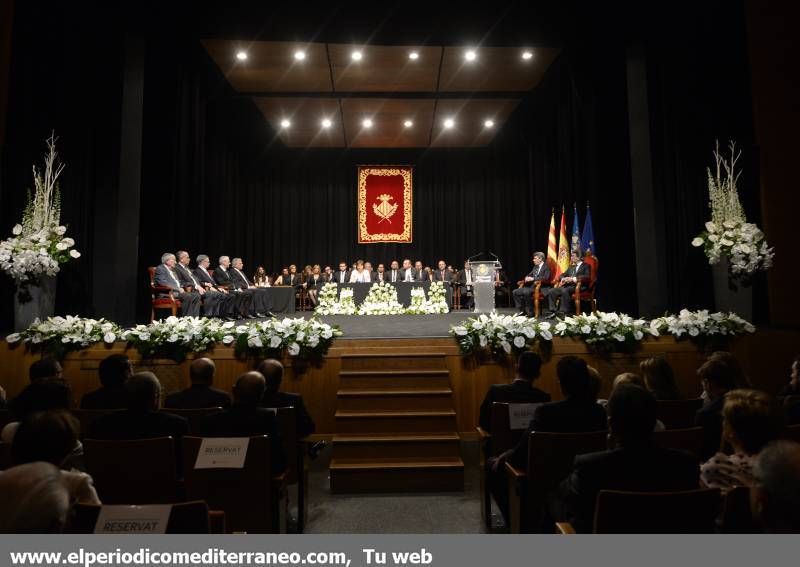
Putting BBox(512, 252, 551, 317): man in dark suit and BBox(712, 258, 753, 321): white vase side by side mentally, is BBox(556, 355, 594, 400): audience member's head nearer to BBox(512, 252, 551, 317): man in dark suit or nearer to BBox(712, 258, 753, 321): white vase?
BBox(712, 258, 753, 321): white vase

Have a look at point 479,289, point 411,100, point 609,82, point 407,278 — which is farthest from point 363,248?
point 609,82

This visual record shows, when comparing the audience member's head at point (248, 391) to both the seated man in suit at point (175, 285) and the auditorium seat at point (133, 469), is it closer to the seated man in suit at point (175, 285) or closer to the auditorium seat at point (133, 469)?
the auditorium seat at point (133, 469)

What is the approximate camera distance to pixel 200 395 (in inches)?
105

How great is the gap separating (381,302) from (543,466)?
7213 mm

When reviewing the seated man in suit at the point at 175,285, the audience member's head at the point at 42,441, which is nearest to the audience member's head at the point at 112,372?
the audience member's head at the point at 42,441

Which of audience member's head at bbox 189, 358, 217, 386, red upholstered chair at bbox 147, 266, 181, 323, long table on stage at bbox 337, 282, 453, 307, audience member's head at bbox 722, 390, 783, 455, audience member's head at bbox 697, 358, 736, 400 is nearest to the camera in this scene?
audience member's head at bbox 722, 390, 783, 455

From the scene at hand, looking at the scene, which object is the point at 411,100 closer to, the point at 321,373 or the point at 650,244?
the point at 650,244

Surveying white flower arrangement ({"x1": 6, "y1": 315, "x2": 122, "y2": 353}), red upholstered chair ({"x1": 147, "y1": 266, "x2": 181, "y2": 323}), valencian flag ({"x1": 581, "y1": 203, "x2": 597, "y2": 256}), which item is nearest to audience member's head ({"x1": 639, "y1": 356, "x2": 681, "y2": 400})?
white flower arrangement ({"x1": 6, "y1": 315, "x2": 122, "y2": 353})

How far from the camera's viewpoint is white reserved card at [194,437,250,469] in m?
1.84

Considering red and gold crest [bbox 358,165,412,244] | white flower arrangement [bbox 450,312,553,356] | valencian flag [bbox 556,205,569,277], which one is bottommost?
white flower arrangement [bbox 450,312,553,356]

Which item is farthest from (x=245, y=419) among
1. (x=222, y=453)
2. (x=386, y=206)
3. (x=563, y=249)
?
(x=386, y=206)

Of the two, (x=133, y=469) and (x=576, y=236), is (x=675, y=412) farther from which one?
(x=576, y=236)

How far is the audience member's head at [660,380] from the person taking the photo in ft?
8.49

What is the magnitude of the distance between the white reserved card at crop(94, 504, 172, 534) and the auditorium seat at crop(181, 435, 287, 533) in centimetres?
63
